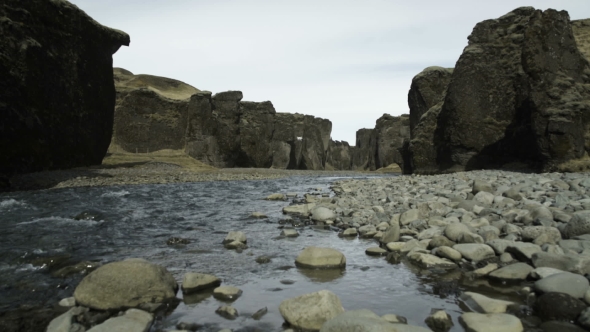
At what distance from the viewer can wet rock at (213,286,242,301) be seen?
4.30 m

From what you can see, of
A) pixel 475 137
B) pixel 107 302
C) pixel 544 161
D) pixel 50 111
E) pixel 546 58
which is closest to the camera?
pixel 107 302

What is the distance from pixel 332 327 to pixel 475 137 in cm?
2048

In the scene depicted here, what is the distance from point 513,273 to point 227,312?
3177 millimetres

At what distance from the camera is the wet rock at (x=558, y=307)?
3.37 meters

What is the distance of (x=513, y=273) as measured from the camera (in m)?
4.55

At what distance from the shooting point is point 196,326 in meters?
3.55

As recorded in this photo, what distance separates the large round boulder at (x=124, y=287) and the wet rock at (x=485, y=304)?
9.81ft

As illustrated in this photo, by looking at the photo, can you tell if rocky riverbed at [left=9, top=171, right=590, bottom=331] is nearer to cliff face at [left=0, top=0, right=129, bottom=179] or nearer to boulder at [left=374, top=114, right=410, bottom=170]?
cliff face at [left=0, top=0, right=129, bottom=179]

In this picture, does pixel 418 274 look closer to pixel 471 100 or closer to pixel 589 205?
pixel 589 205

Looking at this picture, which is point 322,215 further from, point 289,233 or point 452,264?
point 452,264

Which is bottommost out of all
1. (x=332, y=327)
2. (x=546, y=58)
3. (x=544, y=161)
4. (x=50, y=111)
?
(x=332, y=327)

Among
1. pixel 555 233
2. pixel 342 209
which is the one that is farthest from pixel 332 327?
pixel 342 209

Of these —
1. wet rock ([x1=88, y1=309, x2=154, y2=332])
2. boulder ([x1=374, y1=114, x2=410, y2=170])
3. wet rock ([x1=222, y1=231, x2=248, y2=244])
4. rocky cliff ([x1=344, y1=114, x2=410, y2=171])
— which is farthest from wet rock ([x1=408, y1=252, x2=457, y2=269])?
boulder ([x1=374, y1=114, x2=410, y2=170])

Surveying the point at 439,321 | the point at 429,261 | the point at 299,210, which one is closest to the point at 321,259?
the point at 429,261
